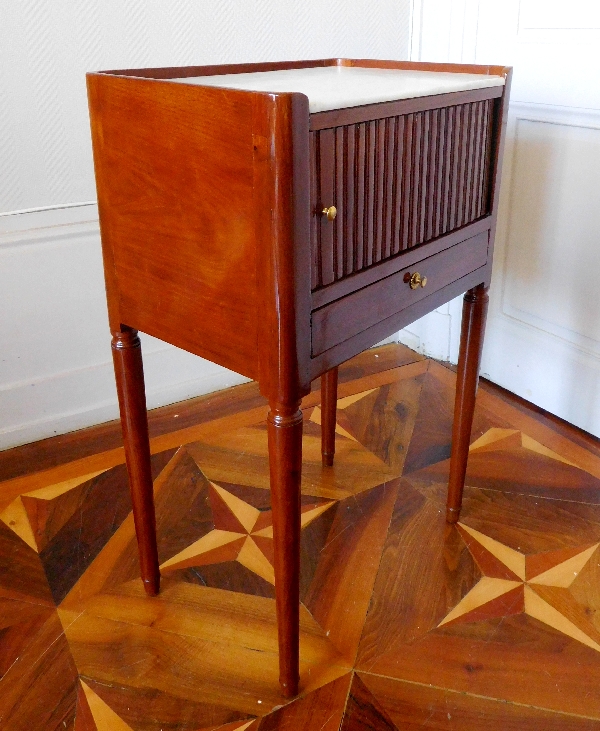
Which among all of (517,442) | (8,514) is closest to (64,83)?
(8,514)

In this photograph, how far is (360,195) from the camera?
2.77ft

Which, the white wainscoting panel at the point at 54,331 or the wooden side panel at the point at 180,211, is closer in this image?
the wooden side panel at the point at 180,211

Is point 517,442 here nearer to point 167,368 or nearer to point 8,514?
point 167,368

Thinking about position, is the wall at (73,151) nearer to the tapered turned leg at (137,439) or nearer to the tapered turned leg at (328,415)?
the tapered turned leg at (328,415)

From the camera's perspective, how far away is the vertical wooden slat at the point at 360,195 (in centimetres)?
82

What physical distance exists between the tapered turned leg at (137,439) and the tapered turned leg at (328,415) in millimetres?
478

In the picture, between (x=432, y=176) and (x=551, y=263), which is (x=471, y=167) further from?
(x=551, y=263)

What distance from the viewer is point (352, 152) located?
812 millimetres

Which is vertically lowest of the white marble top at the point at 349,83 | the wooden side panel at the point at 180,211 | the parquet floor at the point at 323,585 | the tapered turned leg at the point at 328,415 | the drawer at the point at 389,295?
the parquet floor at the point at 323,585

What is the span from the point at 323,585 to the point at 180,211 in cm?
69

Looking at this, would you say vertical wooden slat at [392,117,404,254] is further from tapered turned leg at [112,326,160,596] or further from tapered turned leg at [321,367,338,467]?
tapered turned leg at [321,367,338,467]

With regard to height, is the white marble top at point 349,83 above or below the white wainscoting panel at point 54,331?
above

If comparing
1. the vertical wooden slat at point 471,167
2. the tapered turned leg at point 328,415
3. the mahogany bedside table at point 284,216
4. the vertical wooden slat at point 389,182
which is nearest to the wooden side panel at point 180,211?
the mahogany bedside table at point 284,216

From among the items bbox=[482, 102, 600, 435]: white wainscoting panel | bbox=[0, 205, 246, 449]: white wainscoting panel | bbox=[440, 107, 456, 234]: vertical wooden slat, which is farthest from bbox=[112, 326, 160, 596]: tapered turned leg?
bbox=[482, 102, 600, 435]: white wainscoting panel
